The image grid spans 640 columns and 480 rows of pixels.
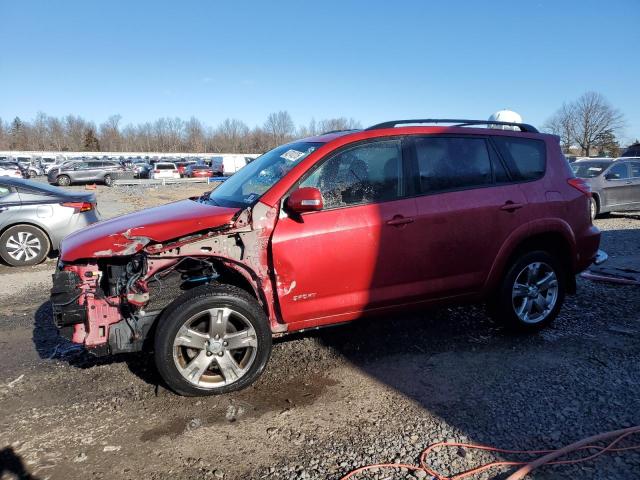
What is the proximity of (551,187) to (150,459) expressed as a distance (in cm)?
393

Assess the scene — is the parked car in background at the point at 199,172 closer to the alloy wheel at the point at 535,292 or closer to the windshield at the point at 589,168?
the windshield at the point at 589,168

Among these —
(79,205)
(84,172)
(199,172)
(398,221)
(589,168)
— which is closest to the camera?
(398,221)

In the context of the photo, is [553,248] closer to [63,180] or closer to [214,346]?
[214,346]

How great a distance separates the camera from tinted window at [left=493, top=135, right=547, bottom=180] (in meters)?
4.10

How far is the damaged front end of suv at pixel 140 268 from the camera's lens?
314 cm

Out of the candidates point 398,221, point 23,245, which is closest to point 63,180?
point 23,245

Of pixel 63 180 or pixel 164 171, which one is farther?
→ pixel 164 171

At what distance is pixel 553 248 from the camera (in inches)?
169

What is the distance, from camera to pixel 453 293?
385 cm

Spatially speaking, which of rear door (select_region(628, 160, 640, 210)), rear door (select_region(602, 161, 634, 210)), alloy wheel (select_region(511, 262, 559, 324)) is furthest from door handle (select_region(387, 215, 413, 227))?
rear door (select_region(628, 160, 640, 210))

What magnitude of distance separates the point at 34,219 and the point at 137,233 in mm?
5377

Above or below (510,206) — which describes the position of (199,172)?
above

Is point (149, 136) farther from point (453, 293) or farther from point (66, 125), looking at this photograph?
point (453, 293)

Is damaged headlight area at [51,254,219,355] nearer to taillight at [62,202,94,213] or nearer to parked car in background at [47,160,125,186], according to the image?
taillight at [62,202,94,213]
